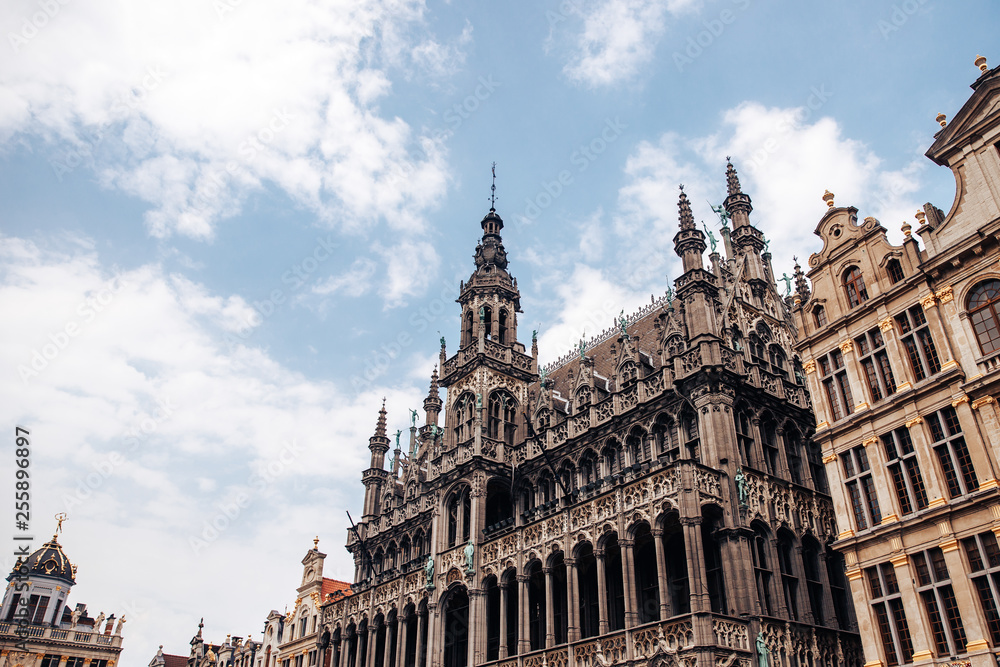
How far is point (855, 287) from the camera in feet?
100

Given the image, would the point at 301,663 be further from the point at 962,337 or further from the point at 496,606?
the point at 962,337

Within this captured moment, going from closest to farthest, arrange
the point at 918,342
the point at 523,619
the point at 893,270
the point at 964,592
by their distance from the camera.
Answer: the point at 964,592 < the point at 918,342 < the point at 893,270 < the point at 523,619

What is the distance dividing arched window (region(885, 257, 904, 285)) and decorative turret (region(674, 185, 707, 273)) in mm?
10585

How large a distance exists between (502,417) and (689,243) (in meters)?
15.0

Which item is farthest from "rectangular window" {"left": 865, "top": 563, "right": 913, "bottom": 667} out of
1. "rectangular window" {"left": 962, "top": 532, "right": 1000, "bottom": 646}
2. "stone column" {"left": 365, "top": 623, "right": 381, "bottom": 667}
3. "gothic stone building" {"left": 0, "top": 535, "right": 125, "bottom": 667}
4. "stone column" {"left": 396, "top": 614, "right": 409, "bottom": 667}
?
"gothic stone building" {"left": 0, "top": 535, "right": 125, "bottom": 667}

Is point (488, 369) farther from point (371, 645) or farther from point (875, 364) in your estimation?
point (875, 364)

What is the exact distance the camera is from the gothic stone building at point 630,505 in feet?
105

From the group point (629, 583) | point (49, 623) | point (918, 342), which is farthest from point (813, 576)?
point (49, 623)

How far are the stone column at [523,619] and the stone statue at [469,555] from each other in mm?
3737

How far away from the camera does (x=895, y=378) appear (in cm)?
2770

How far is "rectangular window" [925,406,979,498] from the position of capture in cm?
2483

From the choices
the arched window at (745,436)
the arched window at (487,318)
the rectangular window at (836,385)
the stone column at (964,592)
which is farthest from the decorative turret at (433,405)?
the stone column at (964,592)

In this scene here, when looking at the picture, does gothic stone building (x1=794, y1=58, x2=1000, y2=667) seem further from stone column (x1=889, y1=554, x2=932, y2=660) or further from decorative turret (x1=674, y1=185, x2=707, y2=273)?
decorative turret (x1=674, y1=185, x2=707, y2=273)

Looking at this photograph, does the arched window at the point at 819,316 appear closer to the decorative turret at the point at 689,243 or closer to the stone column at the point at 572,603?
the decorative turret at the point at 689,243
